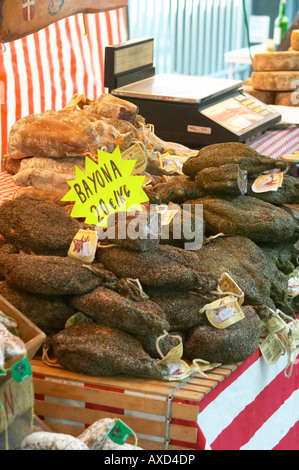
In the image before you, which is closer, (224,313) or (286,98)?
(224,313)

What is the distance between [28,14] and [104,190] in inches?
23.1

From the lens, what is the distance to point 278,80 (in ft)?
15.3

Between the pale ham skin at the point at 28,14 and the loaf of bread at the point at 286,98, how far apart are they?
252cm

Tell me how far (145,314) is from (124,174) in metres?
0.48

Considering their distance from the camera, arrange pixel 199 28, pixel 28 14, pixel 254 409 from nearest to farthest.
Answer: pixel 254 409 → pixel 28 14 → pixel 199 28

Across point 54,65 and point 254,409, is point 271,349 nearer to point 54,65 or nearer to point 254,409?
point 254,409

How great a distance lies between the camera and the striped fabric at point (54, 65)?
3.87 meters

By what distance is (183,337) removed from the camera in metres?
1.72

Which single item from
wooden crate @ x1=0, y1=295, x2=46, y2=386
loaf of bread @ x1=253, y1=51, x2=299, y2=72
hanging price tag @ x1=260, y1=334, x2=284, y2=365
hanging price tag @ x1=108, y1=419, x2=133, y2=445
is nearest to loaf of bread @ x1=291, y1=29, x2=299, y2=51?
loaf of bread @ x1=253, y1=51, x2=299, y2=72

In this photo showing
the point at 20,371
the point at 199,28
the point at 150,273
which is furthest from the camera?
the point at 199,28

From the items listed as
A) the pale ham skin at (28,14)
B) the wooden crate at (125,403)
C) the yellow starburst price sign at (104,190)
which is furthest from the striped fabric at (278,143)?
the wooden crate at (125,403)

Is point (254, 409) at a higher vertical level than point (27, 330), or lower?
lower

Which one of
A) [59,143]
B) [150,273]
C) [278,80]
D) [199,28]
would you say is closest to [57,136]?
[59,143]
